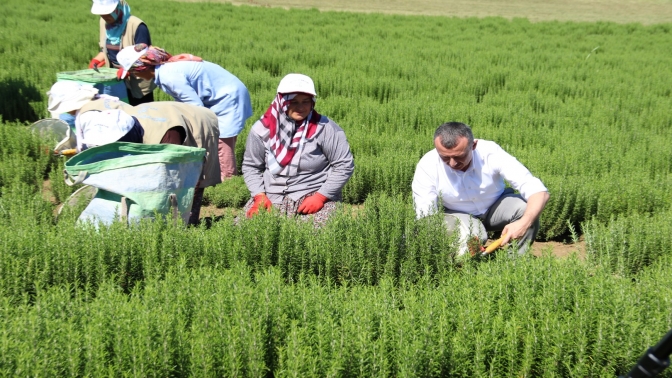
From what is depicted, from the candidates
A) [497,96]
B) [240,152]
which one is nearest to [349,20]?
[497,96]

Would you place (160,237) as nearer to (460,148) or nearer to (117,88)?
(460,148)

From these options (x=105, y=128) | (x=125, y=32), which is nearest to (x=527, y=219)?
(x=105, y=128)

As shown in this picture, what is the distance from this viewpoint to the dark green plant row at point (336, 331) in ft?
7.97

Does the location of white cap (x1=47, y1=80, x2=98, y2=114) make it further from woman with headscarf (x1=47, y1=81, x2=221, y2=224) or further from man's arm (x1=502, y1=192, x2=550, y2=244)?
man's arm (x1=502, y1=192, x2=550, y2=244)

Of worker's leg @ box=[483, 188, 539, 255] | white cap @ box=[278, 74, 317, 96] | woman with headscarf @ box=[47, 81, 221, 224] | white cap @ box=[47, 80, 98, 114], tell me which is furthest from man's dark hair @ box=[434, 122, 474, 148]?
white cap @ box=[47, 80, 98, 114]

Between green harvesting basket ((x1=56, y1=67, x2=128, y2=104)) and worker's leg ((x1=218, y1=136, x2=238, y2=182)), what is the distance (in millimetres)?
1097

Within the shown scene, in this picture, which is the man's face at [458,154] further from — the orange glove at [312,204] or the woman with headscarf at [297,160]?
the orange glove at [312,204]

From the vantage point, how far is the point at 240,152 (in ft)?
21.1

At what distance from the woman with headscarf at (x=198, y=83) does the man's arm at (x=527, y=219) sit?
269 centimetres

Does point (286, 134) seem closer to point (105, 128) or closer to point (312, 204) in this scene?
point (312, 204)

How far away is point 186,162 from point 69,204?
2.92 ft

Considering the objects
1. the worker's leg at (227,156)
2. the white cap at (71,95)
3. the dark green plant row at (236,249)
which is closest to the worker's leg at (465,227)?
the dark green plant row at (236,249)

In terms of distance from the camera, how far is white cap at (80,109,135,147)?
12.7 ft

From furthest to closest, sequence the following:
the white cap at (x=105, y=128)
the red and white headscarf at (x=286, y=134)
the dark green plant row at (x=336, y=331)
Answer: the red and white headscarf at (x=286, y=134), the white cap at (x=105, y=128), the dark green plant row at (x=336, y=331)
